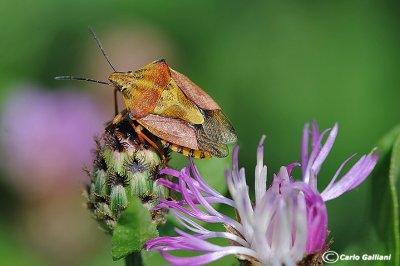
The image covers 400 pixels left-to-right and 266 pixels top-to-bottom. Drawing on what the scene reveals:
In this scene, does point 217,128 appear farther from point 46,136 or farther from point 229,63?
point 229,63

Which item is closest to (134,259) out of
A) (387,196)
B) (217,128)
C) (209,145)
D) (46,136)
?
(209,145)

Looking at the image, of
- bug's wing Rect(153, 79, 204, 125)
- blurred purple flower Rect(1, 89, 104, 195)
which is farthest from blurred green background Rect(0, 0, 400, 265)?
bug's wing Rect(153, 79, 204, 125)

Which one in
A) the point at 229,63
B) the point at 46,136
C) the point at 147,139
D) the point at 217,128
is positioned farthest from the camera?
the point at 229,63

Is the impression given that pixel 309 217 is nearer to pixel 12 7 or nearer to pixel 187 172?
pixel 187 172

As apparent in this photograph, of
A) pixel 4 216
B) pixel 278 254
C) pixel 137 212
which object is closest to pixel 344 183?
pixel 278 254

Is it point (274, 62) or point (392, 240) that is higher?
point (274, 62)

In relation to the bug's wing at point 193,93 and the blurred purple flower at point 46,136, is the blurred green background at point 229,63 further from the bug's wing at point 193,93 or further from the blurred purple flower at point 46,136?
the bug's wing at point 193,93

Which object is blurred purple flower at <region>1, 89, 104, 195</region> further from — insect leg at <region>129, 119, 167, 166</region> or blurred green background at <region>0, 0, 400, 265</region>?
insect leg at <region>129, 119, 167, 166</region>
